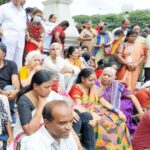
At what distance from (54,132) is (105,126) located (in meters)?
2.65

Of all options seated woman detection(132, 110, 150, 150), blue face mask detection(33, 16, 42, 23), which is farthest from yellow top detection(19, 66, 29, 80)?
blue face mask detection(33, 16, 42, 23)

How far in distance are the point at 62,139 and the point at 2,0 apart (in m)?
21.3

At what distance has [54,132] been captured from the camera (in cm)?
275

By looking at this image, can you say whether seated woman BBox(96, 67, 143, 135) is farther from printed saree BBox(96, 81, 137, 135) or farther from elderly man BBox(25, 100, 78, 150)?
elderly man BBox(25, 100, 78, 150)

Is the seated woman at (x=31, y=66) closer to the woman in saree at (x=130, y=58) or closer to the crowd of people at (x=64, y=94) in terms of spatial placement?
the crowd of people at (x=64, y=94)

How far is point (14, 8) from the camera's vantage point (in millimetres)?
6715

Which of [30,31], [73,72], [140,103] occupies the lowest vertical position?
[140,103]

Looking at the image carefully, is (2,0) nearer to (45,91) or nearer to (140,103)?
(140,103)

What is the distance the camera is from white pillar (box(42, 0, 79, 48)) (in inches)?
408

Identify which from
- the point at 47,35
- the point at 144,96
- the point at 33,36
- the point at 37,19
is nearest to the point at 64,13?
the point at 47,35

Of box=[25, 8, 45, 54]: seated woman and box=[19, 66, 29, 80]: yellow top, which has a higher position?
box=[25, 8, 45, 54]: seated woman

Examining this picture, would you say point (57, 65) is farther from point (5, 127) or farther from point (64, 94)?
point (5, 127)

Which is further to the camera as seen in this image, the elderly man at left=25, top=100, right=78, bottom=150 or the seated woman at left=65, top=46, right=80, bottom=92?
the seated woman at left=65, top=46, right=80, bottom=92

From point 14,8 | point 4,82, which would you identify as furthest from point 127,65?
point 4,82
